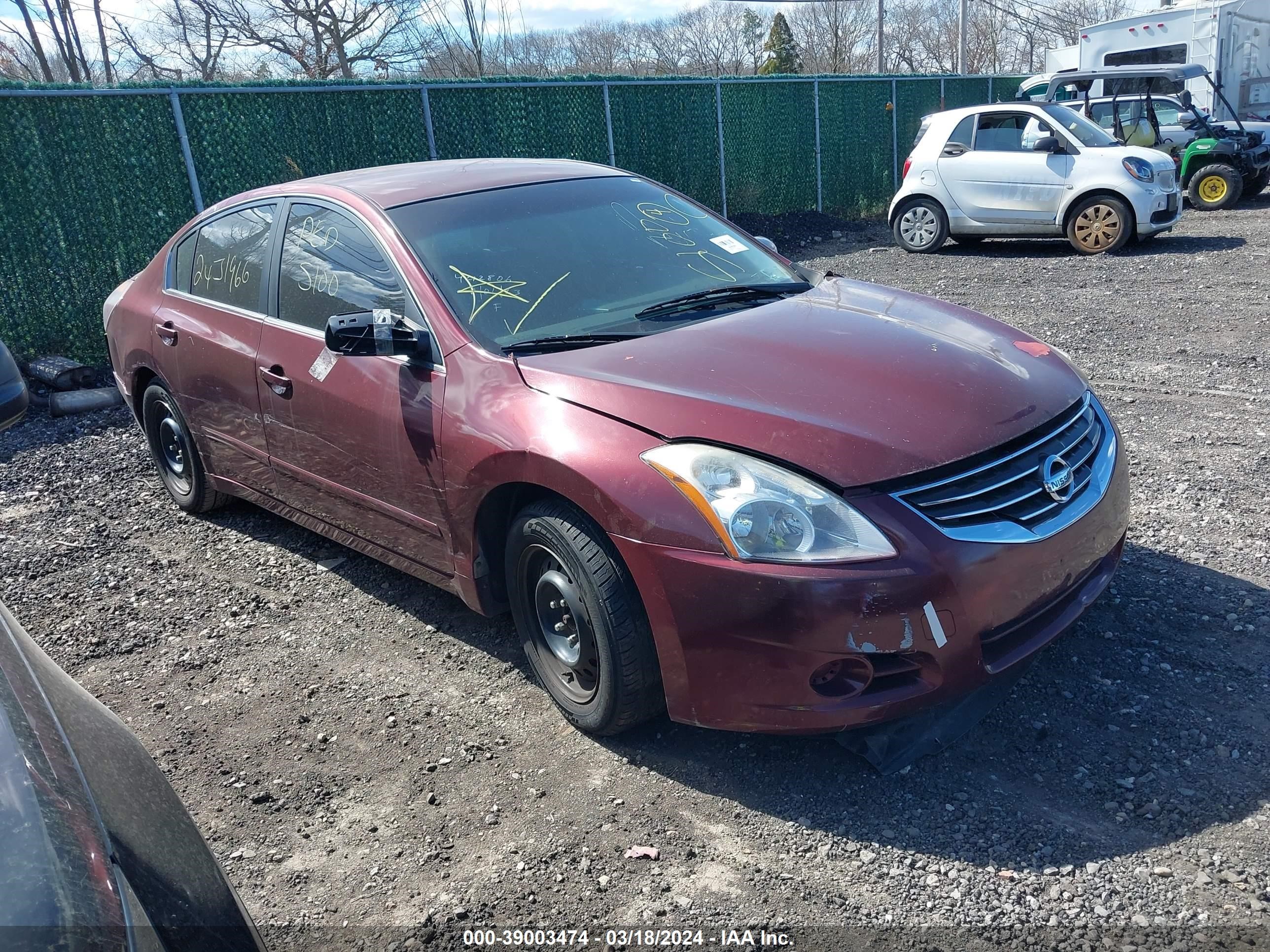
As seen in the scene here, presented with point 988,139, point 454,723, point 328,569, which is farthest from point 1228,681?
point 988,139

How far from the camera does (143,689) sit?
3846mm

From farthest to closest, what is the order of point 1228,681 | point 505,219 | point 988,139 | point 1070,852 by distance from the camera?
point 988,139, point 505,219, point 1228,681, point 1070,852

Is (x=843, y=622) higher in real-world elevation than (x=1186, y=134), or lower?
lower

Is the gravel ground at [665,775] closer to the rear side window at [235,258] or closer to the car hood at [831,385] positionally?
the car hood at [831,385]

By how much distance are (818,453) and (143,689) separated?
107 inches

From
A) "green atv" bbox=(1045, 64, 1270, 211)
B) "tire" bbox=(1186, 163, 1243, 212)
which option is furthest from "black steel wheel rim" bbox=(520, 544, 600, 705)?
"tire" bbox=(1186, 163, 1243, 212)

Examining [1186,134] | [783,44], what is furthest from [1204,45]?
[783,44]

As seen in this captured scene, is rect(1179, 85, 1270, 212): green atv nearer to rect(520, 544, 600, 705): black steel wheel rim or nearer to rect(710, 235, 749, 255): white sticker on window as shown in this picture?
rect(710, 235, 749, 255): white sticker on window

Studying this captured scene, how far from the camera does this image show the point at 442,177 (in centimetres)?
424

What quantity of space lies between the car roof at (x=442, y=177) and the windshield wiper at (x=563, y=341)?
0.95 m

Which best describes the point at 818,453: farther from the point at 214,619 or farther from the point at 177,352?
the point at 177,352

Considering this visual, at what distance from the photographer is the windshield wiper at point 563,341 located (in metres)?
3.40

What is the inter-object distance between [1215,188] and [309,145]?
13.3m

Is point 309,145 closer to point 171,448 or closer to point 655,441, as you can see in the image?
point 171,448
